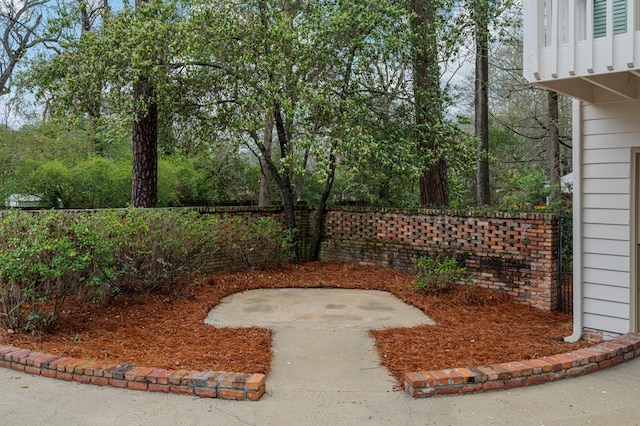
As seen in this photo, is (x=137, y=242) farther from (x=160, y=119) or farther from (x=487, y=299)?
(x=487, y=299)

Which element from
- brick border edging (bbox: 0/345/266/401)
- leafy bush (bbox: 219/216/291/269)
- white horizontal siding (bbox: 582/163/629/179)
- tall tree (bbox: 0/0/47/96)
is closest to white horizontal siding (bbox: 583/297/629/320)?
white horizontal siding (bbox: 582/163/629/179)

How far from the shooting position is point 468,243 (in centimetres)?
753

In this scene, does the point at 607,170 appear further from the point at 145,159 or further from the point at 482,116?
the point at 482,116

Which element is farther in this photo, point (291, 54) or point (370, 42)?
point (370, 42)

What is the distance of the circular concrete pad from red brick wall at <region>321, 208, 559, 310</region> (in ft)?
4.51

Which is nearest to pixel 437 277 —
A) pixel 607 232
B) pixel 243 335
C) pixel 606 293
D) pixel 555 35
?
pixel 606 293

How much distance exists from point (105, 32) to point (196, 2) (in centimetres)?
157

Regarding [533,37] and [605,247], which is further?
[605,247]

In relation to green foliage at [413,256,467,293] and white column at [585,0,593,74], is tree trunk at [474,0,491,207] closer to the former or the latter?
green foliage at [413,256,467,293]

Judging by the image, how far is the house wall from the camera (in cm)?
465

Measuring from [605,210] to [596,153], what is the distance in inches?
22.4

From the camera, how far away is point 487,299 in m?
6.62

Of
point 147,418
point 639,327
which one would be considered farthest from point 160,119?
point 639,327

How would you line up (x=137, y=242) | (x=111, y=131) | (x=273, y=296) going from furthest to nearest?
(x=111, y=131)
(x=273, y=296)
(x=137, y=242)
